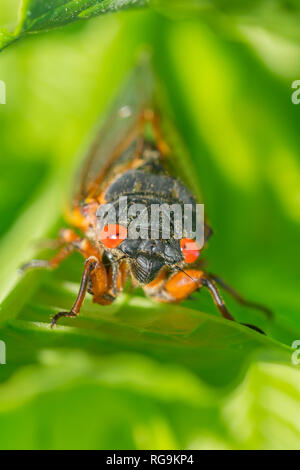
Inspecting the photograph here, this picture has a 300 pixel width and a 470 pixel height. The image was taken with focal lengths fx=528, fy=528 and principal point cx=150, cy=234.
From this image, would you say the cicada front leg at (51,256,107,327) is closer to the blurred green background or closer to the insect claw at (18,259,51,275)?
the blurred green background

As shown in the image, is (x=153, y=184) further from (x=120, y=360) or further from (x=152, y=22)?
(x=152, y=22)

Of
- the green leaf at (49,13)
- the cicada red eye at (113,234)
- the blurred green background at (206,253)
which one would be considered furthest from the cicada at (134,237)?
the green leaf at (49,13)

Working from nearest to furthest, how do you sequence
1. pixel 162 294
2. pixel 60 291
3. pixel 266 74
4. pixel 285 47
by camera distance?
pixel 162 294
pixel 60 291
pixel 285 47
pixel 266 74

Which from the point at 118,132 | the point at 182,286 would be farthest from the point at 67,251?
the point at 118,132

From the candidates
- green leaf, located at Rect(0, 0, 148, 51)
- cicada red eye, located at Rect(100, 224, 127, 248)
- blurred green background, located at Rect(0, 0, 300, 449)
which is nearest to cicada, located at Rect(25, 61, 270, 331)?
cicada red eye, located at Rect(100, 224, 127, 248)

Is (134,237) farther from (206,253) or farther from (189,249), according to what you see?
(206,253)

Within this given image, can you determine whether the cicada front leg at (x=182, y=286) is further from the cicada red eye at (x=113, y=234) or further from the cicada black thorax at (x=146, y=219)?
the cicada red eye at (x=113, y=234)

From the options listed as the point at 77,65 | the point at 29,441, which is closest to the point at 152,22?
the point at 77,65
